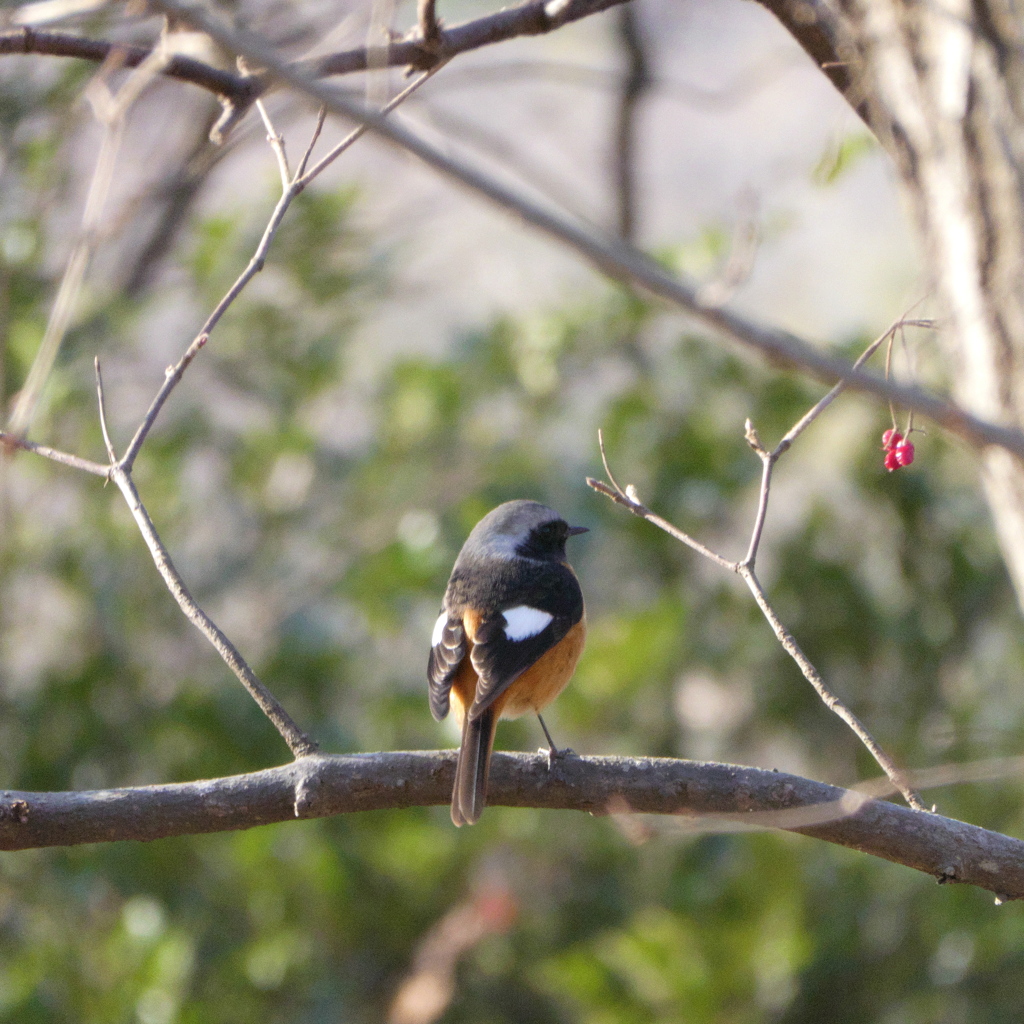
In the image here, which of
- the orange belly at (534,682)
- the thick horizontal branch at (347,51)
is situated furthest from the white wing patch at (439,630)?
the thick horizontal branch at (347,51)

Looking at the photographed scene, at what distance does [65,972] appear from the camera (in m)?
5.11

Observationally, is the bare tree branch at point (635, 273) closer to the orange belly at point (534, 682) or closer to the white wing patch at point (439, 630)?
the orange belly at point (534, 682)

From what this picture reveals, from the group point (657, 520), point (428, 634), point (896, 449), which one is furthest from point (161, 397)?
point (428, 634)

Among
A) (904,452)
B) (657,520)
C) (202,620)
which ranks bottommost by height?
(202,620)

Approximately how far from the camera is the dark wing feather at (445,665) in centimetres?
351

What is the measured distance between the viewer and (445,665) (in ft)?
11.6

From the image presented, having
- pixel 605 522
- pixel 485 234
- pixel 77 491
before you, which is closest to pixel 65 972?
pixel 77 491

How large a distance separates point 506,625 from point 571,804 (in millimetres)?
1141

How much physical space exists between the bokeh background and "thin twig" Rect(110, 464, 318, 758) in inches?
121

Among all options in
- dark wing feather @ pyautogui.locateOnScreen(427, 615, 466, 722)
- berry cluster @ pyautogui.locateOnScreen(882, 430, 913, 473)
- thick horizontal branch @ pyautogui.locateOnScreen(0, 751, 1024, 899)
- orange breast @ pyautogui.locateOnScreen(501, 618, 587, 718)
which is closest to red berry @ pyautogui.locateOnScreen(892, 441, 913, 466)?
berry cluster @ pyautogui.locateOnScreen(882, 430, 913, 473)

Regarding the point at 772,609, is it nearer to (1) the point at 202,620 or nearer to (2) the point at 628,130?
(1) the point at 202,620

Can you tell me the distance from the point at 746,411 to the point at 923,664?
5.66ft

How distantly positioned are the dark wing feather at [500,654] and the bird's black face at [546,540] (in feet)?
1.64

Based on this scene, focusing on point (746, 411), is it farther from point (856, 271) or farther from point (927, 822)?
point (856, 271)
